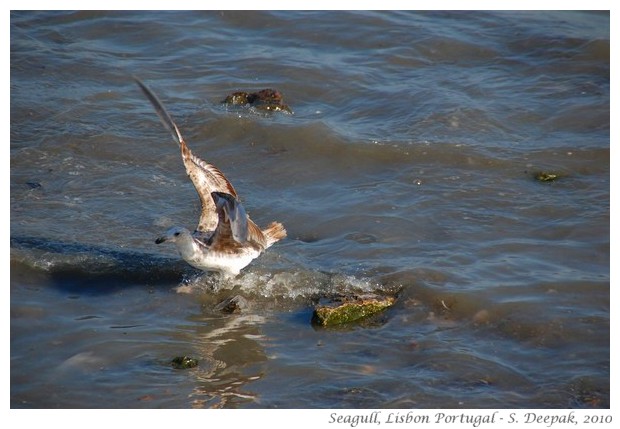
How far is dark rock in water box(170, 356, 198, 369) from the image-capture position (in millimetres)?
7504

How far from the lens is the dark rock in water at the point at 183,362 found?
7.50 m

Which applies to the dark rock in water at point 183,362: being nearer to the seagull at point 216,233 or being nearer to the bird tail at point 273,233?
the seagull at point 216,233

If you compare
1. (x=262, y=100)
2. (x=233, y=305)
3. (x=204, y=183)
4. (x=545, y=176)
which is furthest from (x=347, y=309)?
(x=262, y=100)

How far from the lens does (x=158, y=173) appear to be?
11055mm

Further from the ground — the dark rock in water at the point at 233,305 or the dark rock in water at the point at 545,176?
the dark rock in water at the point at 545,176

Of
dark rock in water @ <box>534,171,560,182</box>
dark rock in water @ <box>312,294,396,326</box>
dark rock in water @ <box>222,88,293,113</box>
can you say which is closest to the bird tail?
dark rock in water @ <box>312,294,396,326</box>

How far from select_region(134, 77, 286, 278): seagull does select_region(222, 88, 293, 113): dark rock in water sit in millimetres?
3137

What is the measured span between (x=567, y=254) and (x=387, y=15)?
22.0 ft

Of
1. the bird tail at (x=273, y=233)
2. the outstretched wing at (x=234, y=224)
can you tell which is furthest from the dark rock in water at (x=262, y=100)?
the outstretched wing at (x=234, y=224)

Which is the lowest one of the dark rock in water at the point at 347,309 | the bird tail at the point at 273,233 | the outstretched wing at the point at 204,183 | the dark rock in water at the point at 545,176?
the dark rock in water at the point at 347,309

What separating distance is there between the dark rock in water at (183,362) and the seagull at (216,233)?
127 centimetres

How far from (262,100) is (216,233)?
3.94 m

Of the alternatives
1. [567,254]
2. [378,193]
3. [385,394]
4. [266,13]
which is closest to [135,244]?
[378,193]

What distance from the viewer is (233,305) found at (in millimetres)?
8508
